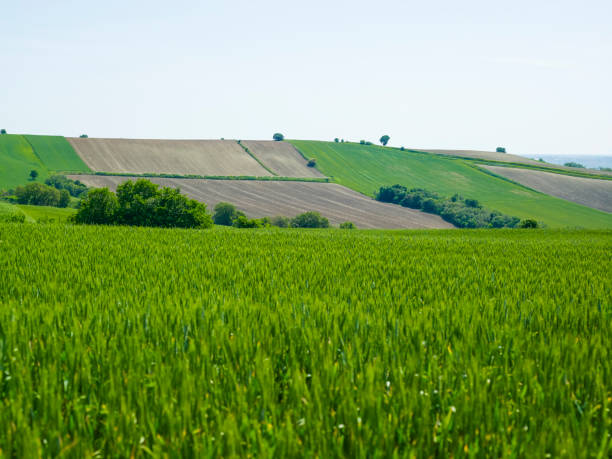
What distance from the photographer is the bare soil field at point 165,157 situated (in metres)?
105

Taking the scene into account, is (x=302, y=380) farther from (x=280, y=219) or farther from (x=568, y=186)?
(x=568, y=186)

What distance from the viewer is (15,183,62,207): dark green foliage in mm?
74625

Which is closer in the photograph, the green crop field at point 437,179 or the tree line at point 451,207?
the tree line at point 451,207

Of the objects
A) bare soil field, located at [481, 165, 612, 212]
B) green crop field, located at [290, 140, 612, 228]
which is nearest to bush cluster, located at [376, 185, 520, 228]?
green crop field, located at [290, 140, 612, 228]

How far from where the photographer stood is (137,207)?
3897 centimetres

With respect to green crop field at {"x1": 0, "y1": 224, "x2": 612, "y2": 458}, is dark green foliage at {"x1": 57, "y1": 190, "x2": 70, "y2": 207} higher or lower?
lower

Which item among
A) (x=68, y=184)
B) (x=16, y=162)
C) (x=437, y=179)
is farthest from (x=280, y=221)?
(x=16, y=162)

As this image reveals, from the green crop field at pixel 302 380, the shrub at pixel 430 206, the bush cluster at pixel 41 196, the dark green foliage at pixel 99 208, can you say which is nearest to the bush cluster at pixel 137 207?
the dark green foliage at pixel 99 208

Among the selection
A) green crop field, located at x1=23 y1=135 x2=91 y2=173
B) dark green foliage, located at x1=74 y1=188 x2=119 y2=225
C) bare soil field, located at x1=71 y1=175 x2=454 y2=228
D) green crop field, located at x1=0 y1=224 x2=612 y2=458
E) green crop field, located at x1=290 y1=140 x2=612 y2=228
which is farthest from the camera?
green crop field, located at x1=23 y1=135 x2=91 y2=173

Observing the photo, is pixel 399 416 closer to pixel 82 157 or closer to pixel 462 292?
pixel 462 292

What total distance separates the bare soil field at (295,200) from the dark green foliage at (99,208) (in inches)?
1538

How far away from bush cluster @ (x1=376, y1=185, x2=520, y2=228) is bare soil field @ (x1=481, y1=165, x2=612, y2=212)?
22.4 meters

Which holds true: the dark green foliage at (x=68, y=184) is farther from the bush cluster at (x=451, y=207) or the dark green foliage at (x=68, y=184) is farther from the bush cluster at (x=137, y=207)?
the bush cluster at (x=451, y=207)

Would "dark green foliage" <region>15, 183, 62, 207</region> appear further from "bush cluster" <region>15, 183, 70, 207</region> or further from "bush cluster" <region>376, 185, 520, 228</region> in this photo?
"bush cluster" <region>376, 185, 520, 228</region>
